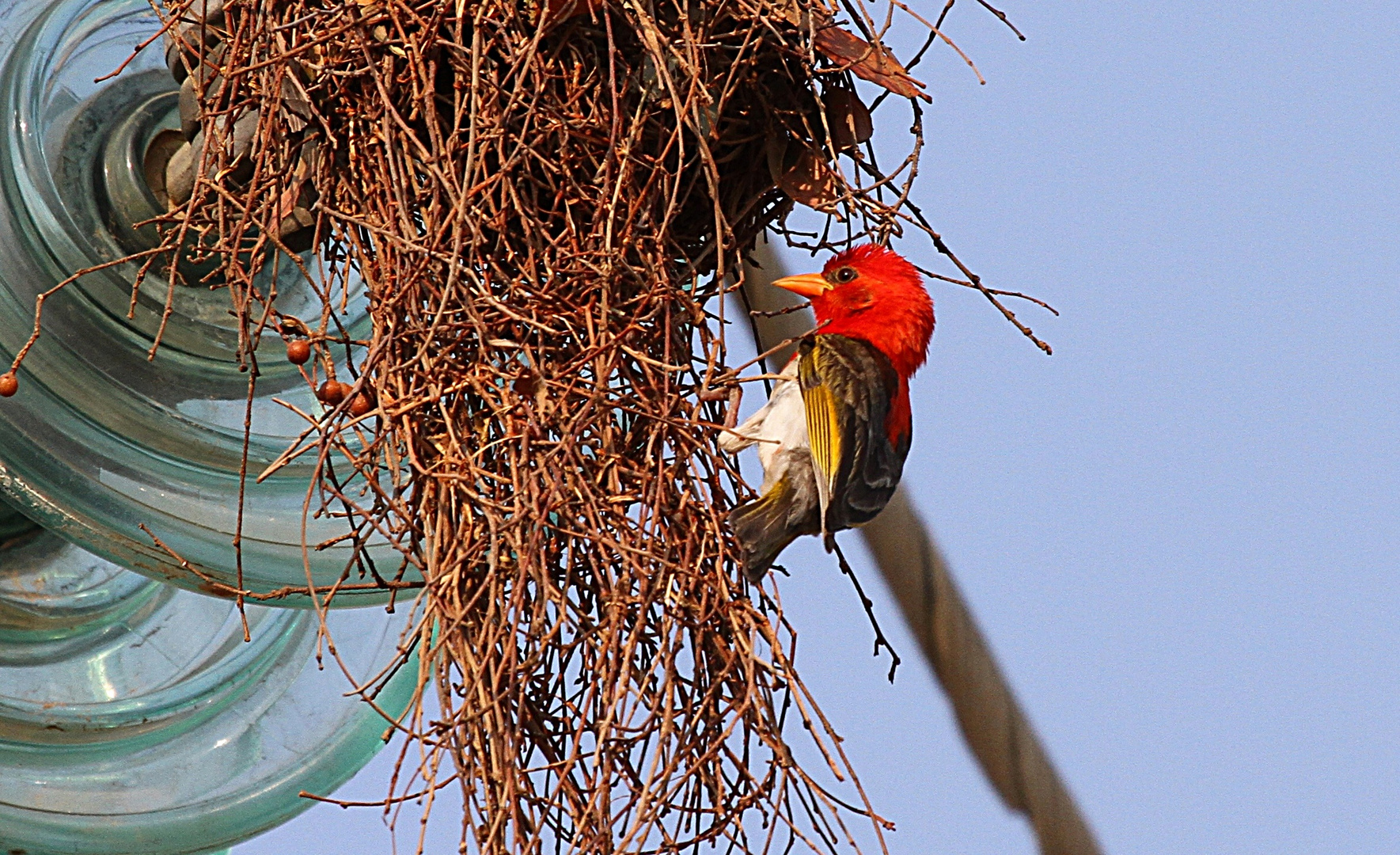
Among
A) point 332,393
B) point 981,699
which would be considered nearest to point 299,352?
point 332,393

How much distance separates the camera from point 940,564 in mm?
1739

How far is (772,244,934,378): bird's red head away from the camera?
189 centimetres

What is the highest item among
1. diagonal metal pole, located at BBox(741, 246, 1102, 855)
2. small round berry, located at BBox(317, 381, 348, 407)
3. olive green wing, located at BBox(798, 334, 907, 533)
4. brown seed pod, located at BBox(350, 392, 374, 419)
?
small round berry, located at BBox(317, 381, 348, 407)

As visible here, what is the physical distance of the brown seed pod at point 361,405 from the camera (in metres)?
1.66

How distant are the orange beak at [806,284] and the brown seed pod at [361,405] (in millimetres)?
410

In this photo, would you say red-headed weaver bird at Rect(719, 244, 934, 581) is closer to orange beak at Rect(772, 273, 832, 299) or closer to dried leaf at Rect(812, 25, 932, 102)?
orange beak at Rect(772, 273, 832, 299)

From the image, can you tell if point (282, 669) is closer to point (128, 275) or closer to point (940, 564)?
point (128, 275)

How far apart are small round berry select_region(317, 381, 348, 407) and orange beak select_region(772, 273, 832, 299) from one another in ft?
1.36

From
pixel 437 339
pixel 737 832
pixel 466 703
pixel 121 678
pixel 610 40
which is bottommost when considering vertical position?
pixel 737 832

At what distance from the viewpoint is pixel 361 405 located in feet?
5.49

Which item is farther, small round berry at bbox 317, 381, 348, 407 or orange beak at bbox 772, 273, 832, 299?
orange beak at bbox 772, 273, 832, 299

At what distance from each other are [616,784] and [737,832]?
3.9 inches

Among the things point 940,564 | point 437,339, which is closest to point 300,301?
point 437,339

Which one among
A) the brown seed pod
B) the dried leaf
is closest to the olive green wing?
the dried leaf
